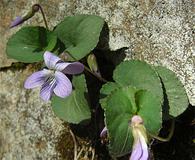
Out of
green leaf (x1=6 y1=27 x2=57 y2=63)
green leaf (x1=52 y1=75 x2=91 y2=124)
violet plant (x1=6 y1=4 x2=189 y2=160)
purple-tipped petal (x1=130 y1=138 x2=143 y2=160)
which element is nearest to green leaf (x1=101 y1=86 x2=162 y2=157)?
violet plant (x1=6 y1=4 x2=189 y2=160)

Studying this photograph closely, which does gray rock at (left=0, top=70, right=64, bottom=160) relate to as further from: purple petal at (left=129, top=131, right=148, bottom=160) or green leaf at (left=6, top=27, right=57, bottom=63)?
purple petal at (left=129, top=131, right=148, bottom=160)

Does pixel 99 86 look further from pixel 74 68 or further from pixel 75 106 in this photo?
pixel 74 68

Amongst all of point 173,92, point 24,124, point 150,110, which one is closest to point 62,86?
point 150,110

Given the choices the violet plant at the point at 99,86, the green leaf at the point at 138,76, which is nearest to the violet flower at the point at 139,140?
the violet plant at the point at 99,86

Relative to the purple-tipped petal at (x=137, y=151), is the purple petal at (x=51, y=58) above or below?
above

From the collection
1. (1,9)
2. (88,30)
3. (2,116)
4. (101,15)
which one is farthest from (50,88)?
(1,9)

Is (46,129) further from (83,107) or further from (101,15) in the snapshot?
(101,15)

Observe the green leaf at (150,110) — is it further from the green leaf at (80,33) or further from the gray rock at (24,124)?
the gray rock at (24,124)
